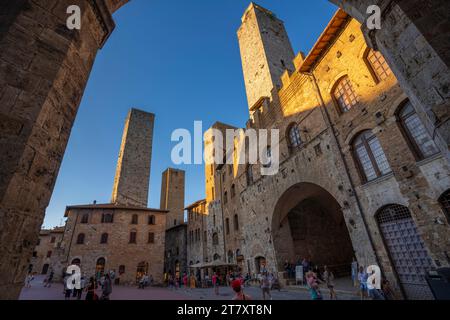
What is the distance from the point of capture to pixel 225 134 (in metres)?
31.1

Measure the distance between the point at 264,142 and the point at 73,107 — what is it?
577 inches

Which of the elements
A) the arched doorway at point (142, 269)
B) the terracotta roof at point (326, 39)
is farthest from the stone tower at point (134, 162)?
the terracotta roof at point (326, 39)

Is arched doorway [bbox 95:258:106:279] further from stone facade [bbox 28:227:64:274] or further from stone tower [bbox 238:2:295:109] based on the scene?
stone tower [bbox 238:2:295:109]

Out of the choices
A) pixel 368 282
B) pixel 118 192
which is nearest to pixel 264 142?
pixel 368 282

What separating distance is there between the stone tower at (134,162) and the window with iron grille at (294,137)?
2246 centimetres

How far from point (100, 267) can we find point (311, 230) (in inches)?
825

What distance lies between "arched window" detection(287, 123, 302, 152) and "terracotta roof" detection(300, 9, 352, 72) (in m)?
3.44

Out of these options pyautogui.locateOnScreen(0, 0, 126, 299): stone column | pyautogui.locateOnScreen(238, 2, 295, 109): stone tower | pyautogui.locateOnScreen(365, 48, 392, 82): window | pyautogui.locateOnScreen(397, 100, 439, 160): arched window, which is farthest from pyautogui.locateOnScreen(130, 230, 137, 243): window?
pyautogui.locateOnScreen(365, 48, 392, 82): window

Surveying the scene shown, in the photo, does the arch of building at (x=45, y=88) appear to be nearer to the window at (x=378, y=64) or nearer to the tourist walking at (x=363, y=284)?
the window at (x=378, y=64)

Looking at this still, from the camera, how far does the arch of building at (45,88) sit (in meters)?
1.98

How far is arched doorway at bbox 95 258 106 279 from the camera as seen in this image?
876 inches
